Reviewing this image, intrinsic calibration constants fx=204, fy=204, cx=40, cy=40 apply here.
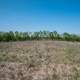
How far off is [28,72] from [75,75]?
4.45ft

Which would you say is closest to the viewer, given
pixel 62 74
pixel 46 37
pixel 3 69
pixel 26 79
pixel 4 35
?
pixel 26 79

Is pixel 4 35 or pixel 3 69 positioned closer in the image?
pixel 3 69

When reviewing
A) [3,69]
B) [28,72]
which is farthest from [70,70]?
[3,69]

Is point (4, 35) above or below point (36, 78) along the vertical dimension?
above

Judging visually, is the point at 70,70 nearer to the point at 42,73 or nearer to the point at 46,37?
the point at 42,73

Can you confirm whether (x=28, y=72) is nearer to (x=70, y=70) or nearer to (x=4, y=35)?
(x=70, y=70)

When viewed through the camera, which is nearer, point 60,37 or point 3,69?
point 3,69

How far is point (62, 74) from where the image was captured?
5855 mm

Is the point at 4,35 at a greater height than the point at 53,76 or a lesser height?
greater

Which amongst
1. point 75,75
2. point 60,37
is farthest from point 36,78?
point 60,37

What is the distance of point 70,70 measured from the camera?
635 centimetres

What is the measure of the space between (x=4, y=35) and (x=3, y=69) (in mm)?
11166

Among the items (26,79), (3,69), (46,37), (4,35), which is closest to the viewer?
(26,79)

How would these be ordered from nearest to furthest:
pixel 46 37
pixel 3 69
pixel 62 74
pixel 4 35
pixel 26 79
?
pixel 26 79 < pixel 62 74 < pixel 3 69 < pixel 4 35 < pixel 46 37
